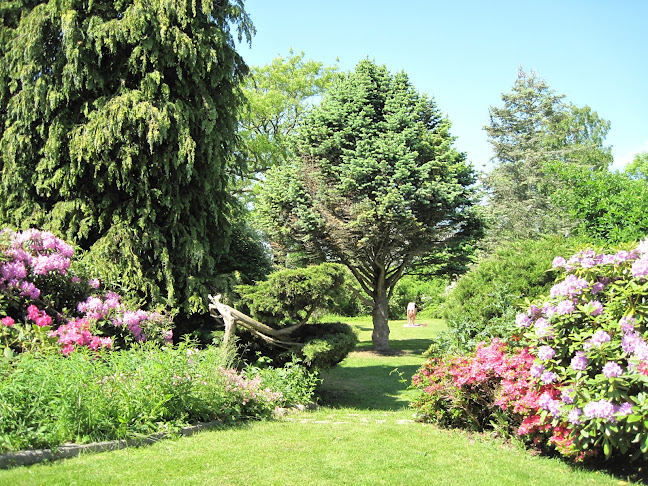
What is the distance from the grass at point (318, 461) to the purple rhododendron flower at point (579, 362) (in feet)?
2.86

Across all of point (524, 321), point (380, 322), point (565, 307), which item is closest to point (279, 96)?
point (380, 322)

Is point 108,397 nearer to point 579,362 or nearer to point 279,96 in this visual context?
point 579,362

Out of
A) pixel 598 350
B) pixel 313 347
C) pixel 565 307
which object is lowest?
pixel 313 347

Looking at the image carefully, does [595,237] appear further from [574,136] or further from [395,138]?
[574,136]

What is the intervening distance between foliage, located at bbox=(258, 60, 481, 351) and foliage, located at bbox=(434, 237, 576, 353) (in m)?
6.32

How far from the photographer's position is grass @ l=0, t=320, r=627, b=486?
3.71 metres

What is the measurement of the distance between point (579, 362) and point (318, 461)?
2315 millimetres

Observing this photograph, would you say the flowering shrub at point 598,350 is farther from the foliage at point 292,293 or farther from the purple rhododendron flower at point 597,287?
the foliage at point 292,293

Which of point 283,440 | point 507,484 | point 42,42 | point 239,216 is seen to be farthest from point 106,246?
point 507,484

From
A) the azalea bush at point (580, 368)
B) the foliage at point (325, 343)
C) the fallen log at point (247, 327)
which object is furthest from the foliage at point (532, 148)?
the azalea bush at point (580, 368)

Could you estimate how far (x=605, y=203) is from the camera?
835 centimetres

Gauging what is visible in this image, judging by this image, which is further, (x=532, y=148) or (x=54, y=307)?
(x=532, y=148)

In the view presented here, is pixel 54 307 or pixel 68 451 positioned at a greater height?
pixel 54 307

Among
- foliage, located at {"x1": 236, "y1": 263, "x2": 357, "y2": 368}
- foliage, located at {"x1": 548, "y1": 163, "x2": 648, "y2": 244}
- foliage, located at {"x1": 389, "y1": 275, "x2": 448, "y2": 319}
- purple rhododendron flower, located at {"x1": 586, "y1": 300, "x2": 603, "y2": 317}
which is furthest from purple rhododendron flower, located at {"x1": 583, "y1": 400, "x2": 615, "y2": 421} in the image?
foliage, located at {"x1": 389, "y1": 275, "x2": 448, "y2": 319}
